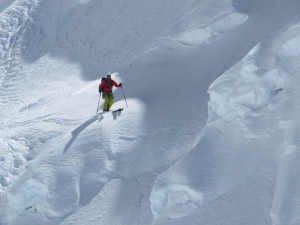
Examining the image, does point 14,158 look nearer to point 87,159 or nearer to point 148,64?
point 87,159

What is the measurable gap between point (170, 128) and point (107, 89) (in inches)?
105

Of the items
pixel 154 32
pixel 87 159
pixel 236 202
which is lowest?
pixel 236 202

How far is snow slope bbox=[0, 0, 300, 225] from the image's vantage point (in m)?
14.2

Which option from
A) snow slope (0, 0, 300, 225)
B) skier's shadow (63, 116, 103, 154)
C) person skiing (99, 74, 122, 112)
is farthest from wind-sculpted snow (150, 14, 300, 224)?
skier's shadow (63, 116, 103, 154)

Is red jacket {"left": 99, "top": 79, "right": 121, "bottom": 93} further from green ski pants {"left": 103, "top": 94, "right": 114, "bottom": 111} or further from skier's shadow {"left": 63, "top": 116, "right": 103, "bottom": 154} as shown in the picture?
skier's shadow {"left": 63, "top": 116, "right": 103, "bottom": 154}

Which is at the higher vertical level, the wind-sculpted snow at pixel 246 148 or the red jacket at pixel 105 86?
the red jacket at pixel 105 86

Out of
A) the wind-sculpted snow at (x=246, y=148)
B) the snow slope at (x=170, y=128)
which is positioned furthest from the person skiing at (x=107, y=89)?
the wind-sculpted snow at (x=246, y=148)

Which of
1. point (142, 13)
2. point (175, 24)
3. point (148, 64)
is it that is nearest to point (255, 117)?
point (148, 64)

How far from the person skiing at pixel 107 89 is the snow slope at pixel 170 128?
506 millimetres

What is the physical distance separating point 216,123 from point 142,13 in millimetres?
9915

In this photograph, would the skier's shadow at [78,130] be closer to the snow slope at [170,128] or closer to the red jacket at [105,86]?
the snow slope at [170,128]

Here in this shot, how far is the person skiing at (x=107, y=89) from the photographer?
58.8 ft

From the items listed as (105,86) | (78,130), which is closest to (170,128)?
(105,86)

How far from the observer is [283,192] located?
44.5 ft
